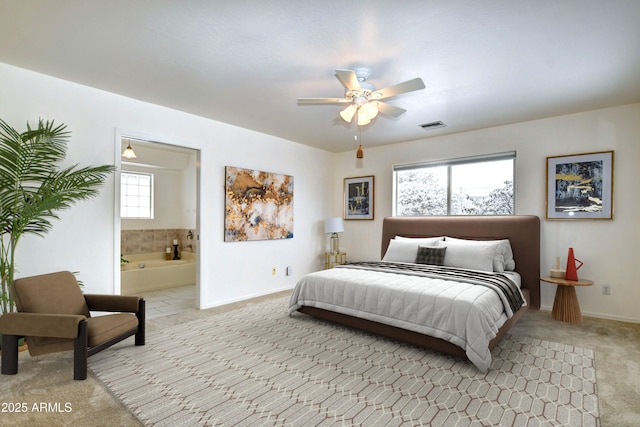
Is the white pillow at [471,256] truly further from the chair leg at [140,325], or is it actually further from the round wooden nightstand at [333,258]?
the chair leg at [140,325]

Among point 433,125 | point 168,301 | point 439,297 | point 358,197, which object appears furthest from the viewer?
point 358,197

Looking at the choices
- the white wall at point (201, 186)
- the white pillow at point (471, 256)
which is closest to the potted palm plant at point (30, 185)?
the white wall at point (201, 186)

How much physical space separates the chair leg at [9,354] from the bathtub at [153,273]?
2.74m

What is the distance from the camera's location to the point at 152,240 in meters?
6.82

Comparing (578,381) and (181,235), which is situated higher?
(181,235)

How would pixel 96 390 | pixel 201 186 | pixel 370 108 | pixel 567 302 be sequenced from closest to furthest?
pixel 96 390 < pixel 370 108 < pixel 567 302 < pixel 201 186

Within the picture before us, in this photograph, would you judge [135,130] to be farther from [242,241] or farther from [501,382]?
[501,382]

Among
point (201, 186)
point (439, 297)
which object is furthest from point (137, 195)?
point (439, 297)

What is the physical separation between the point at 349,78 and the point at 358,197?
3843 mm

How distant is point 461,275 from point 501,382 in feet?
4.26

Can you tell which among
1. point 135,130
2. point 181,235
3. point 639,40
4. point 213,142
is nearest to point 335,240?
point 213,142

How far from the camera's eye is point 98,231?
3510 millimetres

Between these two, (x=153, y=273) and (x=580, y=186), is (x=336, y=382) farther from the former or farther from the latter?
(x=153, y=273)

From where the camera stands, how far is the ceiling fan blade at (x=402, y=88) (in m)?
2.62
